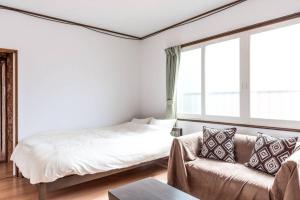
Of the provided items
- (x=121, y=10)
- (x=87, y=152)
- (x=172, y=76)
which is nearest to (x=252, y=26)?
(x=172, y=76)

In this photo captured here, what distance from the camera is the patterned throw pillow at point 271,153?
2131mm

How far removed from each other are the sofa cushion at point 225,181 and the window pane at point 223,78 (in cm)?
104

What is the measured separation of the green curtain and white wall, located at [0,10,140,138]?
3.52ft

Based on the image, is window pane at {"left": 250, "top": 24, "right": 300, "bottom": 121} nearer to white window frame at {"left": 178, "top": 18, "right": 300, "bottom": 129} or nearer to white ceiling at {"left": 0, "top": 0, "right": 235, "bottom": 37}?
white window frame at {"left": 178, "top": 18, "right": 300, "bottom": 129}

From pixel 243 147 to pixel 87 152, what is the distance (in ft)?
6.32

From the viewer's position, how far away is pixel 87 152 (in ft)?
8.36

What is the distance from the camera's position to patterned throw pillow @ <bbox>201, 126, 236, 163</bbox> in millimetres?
2601

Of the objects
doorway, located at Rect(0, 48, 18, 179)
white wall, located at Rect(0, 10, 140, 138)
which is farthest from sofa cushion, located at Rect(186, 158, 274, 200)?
doorway, located at Rect(0, 48, 18, 179)

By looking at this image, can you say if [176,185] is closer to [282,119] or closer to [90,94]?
[282,119]

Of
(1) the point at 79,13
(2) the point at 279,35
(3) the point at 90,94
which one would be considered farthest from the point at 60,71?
(2) the point at 279,35

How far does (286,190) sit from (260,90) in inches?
59.2

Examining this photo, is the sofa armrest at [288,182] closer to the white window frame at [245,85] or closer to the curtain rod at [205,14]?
the white window frame at [245,85]

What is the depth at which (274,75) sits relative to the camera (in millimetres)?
2758

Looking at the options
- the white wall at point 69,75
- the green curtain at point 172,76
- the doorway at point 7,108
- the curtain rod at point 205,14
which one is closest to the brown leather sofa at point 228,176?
the green curtain at point 172,76
